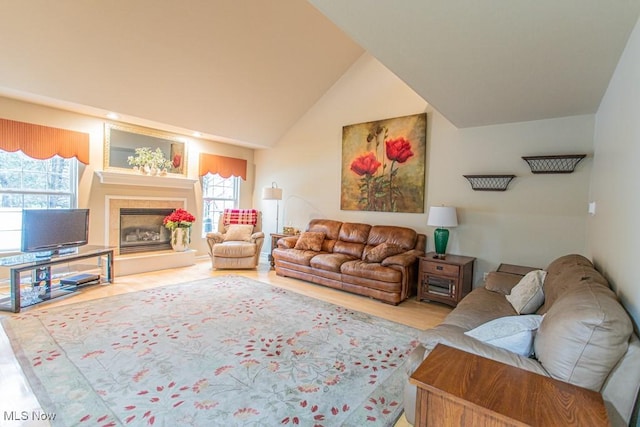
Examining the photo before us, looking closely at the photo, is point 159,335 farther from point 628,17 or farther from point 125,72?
point 628,17

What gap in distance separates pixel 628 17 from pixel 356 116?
3.83 meters

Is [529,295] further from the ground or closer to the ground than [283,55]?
closer to the ground

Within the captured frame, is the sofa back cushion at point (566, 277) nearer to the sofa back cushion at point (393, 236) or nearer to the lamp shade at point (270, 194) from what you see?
the sofa back cushion at point (393, 236)

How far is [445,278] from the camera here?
149 inches

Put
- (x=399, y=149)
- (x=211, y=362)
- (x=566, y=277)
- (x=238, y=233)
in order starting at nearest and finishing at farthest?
(x=566, y=277) < (x=211, y=362) < (x=399, y=149) < (x=238, y=233)

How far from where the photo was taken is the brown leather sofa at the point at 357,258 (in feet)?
12.9

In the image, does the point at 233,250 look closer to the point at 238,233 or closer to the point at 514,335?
the point at 238,233

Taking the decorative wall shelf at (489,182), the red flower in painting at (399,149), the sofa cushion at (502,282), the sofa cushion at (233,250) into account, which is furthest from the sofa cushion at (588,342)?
the sofa cushion at (233,250)

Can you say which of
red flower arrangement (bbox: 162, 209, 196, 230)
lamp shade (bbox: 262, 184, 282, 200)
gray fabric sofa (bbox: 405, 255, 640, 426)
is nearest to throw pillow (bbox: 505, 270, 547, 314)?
gray fabric sofa (bbox: 405, 255, 640, 426)

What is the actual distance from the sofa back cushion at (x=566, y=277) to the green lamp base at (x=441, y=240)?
151 centimetres

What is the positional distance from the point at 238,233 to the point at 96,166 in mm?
2480

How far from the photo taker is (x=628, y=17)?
1635mm

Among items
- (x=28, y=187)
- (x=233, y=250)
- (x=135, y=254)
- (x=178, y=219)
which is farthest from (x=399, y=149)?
(x=28, y=187)

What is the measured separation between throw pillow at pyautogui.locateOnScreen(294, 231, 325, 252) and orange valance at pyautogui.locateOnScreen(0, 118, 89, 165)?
3.51 metres
